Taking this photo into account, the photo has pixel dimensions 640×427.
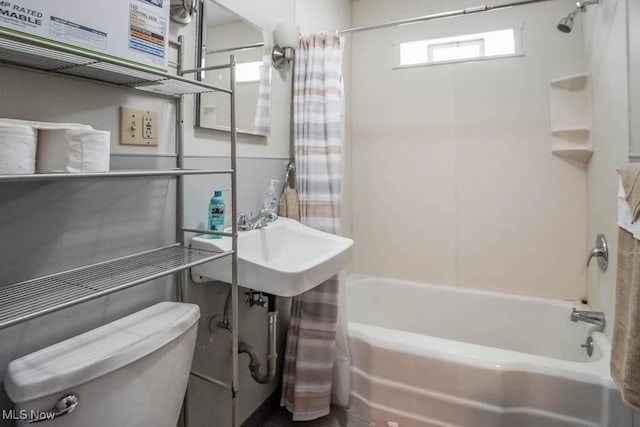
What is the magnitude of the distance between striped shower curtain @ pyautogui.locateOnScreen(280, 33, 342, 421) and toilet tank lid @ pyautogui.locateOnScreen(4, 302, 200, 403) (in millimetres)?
755

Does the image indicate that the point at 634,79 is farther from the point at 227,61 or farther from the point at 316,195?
the point at 227,61

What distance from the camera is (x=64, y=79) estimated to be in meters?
0.92

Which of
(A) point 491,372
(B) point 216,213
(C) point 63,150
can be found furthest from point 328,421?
(C) point 63,150

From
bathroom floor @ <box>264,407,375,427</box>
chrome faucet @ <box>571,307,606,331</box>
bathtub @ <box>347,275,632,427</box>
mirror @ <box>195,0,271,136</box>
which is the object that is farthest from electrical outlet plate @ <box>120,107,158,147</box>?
chrome faucet @ <box>571,307,606,331</box>

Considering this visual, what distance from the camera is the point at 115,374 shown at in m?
0.85

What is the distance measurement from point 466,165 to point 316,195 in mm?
1139

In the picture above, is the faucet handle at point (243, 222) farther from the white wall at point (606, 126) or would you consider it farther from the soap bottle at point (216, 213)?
the white wall at point (606, 126)

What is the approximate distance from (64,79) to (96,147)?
0.28m

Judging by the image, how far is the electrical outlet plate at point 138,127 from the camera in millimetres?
1061

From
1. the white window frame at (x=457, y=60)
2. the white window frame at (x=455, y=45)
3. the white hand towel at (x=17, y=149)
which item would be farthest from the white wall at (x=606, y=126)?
the white hand towel at (x=17, y=149)

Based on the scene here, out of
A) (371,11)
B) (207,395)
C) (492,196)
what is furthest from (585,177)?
(207,395)

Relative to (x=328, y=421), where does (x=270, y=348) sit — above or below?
above

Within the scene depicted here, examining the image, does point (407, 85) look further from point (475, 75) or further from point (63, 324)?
point (63, 324)

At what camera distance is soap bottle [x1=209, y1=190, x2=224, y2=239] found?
1.31 m
